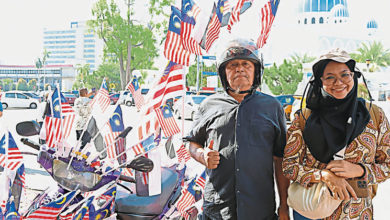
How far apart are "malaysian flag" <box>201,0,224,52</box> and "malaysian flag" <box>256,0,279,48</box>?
1.28 feet

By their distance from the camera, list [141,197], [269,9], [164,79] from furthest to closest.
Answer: [269,9]
[164,79]
[141,197]

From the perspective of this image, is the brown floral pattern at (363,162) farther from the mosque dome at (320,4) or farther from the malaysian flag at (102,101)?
the mosque dome at (320,4)

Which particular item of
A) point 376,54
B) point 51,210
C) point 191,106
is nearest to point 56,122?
point 51,210

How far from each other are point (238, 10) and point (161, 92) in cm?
121

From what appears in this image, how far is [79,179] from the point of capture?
2443mm

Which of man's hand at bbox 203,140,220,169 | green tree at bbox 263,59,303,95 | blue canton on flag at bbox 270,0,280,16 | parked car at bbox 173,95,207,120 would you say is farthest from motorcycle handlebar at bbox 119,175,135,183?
green tree at bbox 263,59,303,95

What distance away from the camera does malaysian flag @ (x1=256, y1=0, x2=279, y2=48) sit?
340cm

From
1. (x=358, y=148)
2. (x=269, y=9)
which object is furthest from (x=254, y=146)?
(x=269, y=9)

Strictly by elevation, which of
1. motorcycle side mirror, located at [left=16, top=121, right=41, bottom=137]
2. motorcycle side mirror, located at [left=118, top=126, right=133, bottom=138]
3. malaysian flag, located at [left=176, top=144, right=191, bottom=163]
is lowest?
malaysian flag, located at [left=176, top=144, right=191, bottom=163]

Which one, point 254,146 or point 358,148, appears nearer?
point 358,148

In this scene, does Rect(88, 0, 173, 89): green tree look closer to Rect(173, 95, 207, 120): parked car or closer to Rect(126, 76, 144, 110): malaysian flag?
Rect(173, 95, 207, 120): parked car

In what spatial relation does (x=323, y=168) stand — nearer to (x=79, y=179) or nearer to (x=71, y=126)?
(x=79, y=179)

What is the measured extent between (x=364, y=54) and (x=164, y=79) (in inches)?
2038

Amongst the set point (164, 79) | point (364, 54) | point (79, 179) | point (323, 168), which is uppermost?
point (364, 54)
